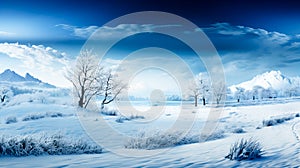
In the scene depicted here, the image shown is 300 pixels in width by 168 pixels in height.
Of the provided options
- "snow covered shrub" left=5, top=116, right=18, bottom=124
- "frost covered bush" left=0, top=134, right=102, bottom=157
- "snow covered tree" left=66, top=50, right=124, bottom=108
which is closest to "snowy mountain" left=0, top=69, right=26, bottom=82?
"snow covered shrub" left=5, top=116, right=18, bottom=124

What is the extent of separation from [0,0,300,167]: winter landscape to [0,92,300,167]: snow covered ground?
0.05 feet

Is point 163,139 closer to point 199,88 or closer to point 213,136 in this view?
point 213,136

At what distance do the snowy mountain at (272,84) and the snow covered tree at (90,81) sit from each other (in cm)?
195

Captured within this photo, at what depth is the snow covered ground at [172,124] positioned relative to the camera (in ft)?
14.8

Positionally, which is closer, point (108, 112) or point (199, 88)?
point (108, 112)

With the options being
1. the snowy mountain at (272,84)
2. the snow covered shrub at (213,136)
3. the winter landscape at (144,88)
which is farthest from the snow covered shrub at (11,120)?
the snowy mountain at (272,84)

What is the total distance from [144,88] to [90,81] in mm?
828

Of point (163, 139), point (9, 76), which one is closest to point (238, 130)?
point (163, 139)

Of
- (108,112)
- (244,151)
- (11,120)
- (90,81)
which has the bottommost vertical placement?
(244,151)

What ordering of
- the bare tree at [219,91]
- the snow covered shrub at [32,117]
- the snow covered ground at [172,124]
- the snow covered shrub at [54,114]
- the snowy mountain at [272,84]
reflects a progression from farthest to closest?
the snowy mountain at [272,84] → the bare tree at [219,91] → the snow covered shrub at [54,114] → the snow covered shrub at [32,117] → the snow covered ground at [172,124]

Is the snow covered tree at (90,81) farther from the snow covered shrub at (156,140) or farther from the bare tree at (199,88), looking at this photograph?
the bare tree at (199,88)

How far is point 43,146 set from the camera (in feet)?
14.8

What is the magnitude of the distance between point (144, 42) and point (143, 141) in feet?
4.79

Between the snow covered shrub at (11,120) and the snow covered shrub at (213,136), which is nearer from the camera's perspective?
the snow covered shrub at (11,120)
